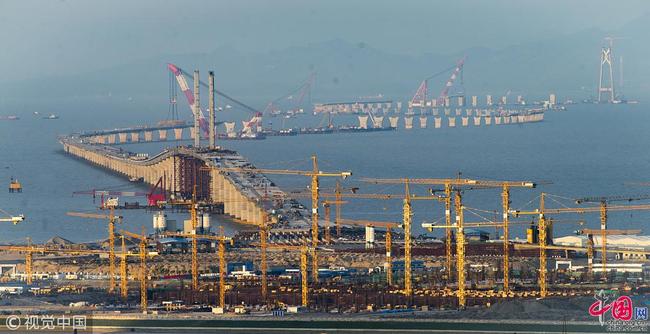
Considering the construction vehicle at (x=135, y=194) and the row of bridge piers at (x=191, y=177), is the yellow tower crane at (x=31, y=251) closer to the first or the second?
the row of bridge piers at (x=191, y=177)

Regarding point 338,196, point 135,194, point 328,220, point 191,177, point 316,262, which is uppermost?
point 191,177

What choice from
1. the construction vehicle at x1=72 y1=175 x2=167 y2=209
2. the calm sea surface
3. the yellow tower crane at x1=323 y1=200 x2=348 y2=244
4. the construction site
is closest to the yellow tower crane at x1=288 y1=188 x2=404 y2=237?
the yellow tower crane at x1=323 y1=200 x2=348 y2=244

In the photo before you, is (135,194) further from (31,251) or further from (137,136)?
(137,136)

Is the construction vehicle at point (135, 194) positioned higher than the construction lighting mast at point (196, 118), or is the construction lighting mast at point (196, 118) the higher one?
the construction lighting mast at point (196, 118)

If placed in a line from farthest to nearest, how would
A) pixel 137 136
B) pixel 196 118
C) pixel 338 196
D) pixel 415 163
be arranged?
pixel 137 136, pixel 196 118, pixel 415 163, pixel 338 196

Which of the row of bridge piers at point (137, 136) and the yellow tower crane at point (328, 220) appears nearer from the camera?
the yellow tower crane at point (328, 220)

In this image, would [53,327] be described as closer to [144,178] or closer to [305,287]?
[305,287]

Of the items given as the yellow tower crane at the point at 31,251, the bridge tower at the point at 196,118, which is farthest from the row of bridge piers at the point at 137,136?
the yellow tower crane at the point at 31,251

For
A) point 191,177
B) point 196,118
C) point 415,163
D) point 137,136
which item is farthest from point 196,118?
point 137,136

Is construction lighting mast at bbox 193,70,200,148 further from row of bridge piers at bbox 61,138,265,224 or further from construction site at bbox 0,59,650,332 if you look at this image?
construction site at bbox 0,59,650,332
